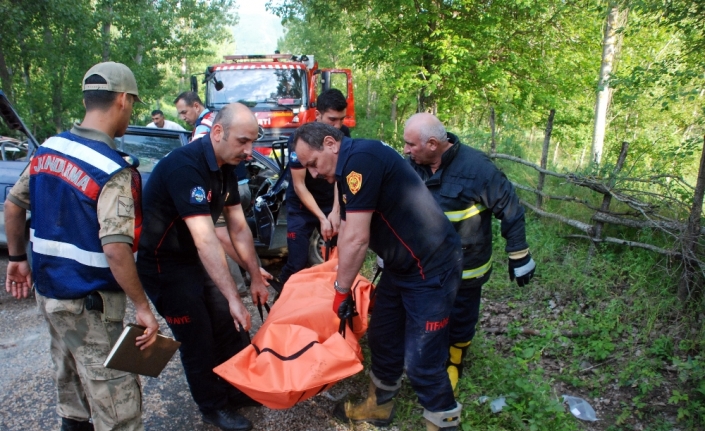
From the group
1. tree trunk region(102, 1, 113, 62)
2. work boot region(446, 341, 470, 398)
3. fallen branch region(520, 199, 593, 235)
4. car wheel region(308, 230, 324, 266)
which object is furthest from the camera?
tree trunk region(102, 1, 113, 62)

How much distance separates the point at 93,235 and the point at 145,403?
5.21 feet

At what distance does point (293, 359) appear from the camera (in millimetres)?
2338

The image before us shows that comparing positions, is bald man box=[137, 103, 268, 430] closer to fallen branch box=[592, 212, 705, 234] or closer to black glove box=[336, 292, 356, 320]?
black glove box=[336, 292, 356, 320]

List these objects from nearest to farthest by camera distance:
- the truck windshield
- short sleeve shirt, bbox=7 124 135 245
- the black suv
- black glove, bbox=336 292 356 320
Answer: short sleeve shirt, bbox=7 124 135 245, black glove, bbox=336 292 356 320, the black suv, the truck windshield

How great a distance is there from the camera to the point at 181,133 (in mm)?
5539

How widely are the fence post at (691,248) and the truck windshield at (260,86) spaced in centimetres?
761

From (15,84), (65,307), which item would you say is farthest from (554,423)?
(15,84)

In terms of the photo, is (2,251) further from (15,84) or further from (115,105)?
(15,84)

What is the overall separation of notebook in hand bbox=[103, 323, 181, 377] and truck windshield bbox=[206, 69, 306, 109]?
8055 millimetres

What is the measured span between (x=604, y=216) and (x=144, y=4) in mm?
14169

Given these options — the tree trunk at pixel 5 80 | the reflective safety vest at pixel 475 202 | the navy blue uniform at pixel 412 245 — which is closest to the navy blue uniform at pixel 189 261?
the navy blue uniform at pixel 412 245

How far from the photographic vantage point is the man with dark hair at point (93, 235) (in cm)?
184

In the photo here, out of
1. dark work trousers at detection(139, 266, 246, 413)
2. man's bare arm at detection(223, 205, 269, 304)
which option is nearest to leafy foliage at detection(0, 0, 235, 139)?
man's bare arm at detection(223, 205, 269, 304)

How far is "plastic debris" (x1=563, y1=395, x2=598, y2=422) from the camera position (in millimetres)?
2863
